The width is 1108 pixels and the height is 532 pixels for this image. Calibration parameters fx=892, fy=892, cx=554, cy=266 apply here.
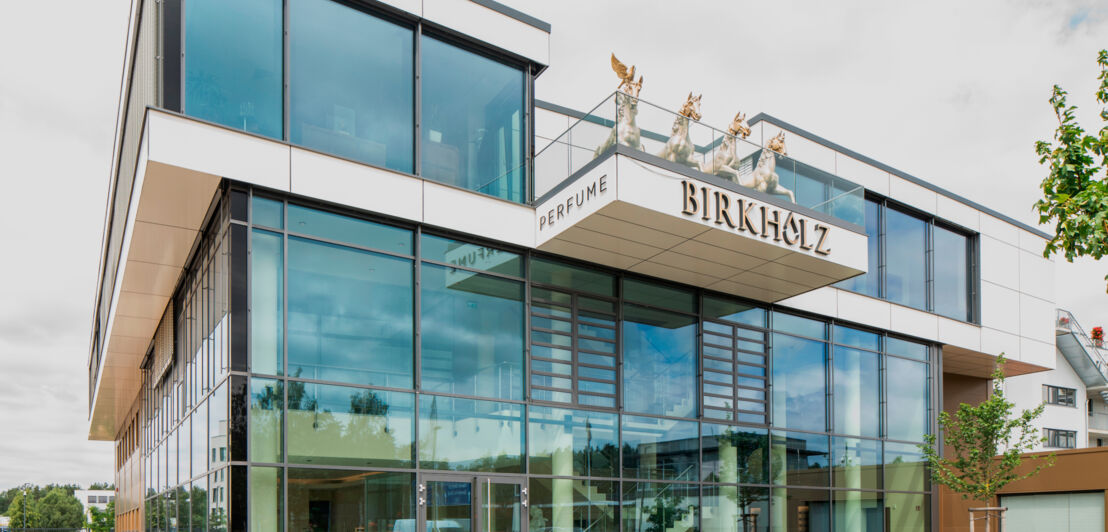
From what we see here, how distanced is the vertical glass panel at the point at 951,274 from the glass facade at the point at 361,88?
14.2 metres

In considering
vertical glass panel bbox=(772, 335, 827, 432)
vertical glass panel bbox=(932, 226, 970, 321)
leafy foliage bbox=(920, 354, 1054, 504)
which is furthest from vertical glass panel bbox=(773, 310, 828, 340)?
vertical glass panel bbox=(932, 226, 970, 321)

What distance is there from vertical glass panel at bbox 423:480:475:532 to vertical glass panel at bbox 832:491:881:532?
10.4 meters

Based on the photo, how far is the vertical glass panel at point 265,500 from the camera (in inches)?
497

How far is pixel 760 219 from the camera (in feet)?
53.2

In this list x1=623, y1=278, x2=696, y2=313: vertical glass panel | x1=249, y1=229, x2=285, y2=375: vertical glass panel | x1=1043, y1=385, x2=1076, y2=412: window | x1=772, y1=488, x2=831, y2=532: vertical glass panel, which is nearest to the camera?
x1=249, y1=229, x2=285, y2=375: vertical glass panel

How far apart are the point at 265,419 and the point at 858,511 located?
1517 cm

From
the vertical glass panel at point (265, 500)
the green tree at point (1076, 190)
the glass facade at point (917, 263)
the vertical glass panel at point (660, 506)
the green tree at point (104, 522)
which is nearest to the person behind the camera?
the green tree at point (1076, 190)

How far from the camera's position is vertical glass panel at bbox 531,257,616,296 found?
Answer: 1678 cm

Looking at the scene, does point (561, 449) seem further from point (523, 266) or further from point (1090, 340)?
point (1090, 340)

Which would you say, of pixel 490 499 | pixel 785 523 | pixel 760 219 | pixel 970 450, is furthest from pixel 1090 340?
pixel 490 499

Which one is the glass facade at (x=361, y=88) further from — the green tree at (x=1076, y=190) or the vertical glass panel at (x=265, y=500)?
the green tree at (x=1076, y=190)

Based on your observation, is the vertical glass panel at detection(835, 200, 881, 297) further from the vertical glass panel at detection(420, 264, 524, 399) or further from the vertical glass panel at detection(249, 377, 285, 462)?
the vertical glass panel at detection(249, 377, 285, 462)

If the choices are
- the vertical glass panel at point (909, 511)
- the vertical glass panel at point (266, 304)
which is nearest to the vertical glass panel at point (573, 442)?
the vertical glass panel at point (266, 304)

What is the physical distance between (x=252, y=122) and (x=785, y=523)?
1403 cm
